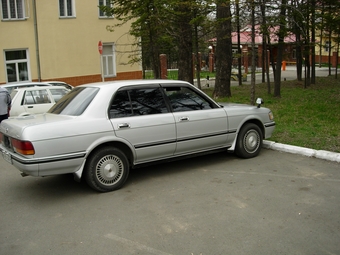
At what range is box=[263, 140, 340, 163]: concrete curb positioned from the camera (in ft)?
24.1

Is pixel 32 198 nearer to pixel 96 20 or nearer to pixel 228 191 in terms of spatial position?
pixel 228 191

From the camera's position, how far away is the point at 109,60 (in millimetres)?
26344

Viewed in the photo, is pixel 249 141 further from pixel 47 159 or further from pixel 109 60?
pixel 109 60

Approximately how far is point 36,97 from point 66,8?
43.7 feet

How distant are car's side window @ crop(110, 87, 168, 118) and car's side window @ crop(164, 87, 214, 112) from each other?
19 cm

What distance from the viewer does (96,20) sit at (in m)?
24.7

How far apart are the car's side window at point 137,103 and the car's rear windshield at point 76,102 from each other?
1.27ft

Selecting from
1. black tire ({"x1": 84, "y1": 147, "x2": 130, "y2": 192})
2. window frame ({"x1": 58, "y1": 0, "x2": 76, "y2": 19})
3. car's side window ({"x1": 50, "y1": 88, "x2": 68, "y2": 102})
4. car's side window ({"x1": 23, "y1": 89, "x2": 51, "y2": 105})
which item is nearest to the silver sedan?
black tire ({"x1": 84, "y1": 147, "x2": 130, "y2": 192})

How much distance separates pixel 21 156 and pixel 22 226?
3.34ft

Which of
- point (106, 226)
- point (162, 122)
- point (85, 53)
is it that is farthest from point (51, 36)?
point (106, 226)

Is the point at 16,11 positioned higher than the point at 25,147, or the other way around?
the point at 16,11

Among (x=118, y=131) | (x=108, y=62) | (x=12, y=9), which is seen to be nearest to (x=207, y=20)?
(x=118, y=131)

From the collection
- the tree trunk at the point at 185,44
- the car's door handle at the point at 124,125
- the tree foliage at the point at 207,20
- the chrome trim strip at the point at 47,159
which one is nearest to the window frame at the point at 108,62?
the tree foliage at the point at 207,20

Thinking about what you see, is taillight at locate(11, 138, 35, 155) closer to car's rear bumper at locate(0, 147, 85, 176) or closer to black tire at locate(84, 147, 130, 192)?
car's rear bumper at locate(0, 147, 85, 176)
